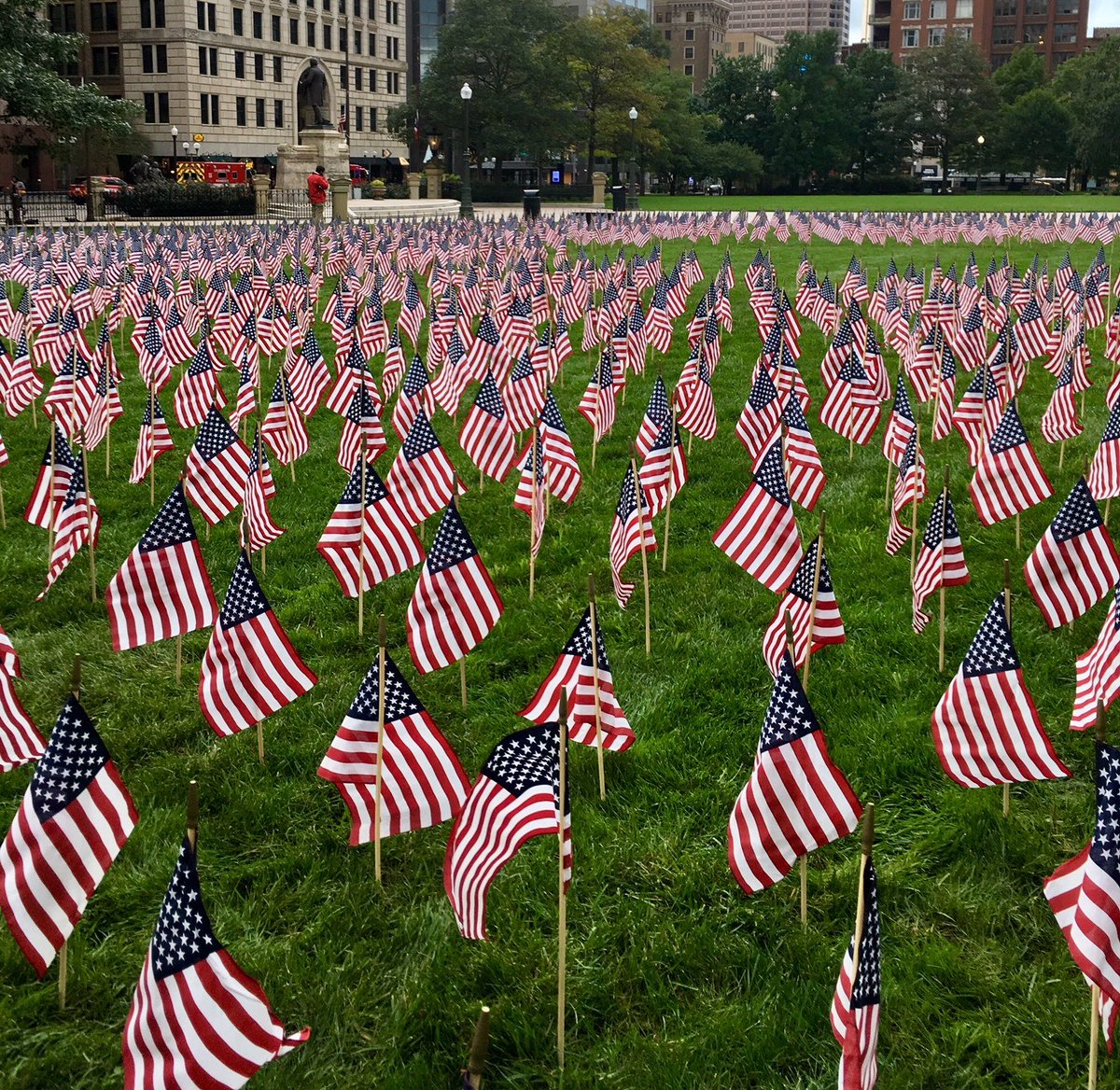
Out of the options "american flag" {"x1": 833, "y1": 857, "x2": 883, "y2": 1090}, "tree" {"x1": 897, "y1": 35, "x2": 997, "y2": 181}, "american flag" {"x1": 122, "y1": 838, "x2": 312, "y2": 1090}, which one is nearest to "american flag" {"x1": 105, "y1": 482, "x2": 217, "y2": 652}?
"american flag" {"x1": 122, "y1": 838, "x2": 312, "y2": 1090}

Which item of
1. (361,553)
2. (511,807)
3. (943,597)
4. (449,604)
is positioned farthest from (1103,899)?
(361,553)

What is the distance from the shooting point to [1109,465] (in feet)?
31.3

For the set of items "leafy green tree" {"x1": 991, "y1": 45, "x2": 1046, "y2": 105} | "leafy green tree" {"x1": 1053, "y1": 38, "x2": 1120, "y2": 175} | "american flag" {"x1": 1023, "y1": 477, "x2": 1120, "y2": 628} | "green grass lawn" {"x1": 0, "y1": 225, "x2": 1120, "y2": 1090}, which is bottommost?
"green grass lawn" {"x1": 0, "y1": 225, "x2": 1120, "y2": 1090}

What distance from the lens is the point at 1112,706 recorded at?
268 inches

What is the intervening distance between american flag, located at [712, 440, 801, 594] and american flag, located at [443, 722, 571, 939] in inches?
149

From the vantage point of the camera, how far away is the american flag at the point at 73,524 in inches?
336

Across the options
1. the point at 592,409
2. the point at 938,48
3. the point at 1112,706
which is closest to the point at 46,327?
the point at 592,409

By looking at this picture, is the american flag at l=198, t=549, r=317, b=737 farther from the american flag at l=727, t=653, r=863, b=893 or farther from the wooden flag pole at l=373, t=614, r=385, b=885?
the american flag at l=727, t=653, r=863, b=893

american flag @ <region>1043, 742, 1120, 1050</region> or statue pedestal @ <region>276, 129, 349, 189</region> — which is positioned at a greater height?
statue pedestal @ <region>276, 129, 349, 189</region>

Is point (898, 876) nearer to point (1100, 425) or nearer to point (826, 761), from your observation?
point (826, 761)

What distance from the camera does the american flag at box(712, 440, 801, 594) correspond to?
310 inches

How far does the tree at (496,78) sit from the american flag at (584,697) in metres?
77.9

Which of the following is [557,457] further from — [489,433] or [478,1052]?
[478,1052]

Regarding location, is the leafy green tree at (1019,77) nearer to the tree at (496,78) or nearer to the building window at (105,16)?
the tree at (496,78)
